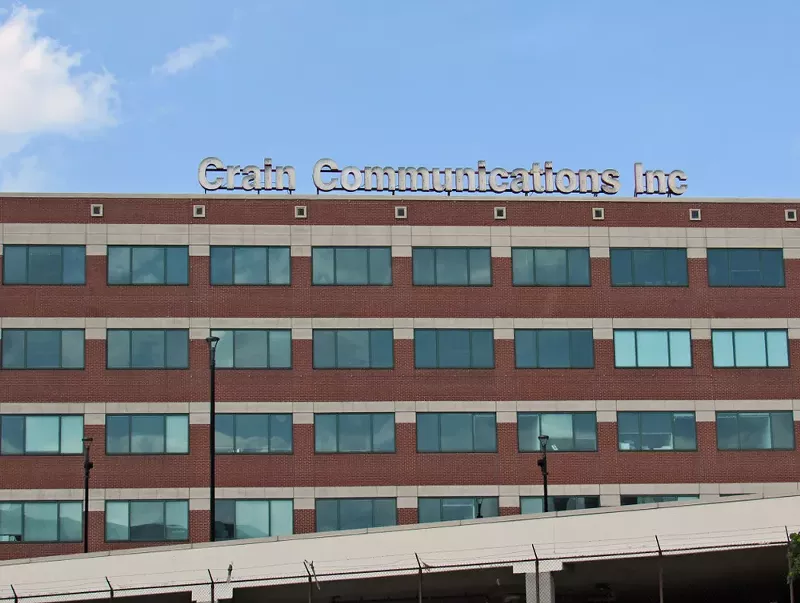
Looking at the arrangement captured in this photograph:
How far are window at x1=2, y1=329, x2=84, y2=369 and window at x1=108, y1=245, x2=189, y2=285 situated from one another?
3.42m

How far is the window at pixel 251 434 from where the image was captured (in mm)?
65062

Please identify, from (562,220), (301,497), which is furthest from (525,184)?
(301,497)

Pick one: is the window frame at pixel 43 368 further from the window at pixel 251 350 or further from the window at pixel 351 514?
the window at pixel 351 514

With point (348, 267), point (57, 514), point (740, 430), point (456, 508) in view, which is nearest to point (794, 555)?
point (456, 508)

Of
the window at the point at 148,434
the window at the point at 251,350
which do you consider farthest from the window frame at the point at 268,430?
the window at the point at 251,350

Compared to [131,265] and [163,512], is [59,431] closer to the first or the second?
[163,512]

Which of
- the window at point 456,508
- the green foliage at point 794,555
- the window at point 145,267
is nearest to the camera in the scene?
the green foliage at point 794,555

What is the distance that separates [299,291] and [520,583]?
22.4 metres

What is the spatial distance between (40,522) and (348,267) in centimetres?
1762

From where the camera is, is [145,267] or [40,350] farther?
[145,267]

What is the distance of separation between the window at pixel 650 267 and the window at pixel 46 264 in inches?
961

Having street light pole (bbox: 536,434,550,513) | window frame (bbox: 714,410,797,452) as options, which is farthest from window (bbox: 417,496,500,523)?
window frame (bbox: 714,410,797,452)

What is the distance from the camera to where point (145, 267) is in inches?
2608

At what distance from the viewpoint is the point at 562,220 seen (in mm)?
68062
